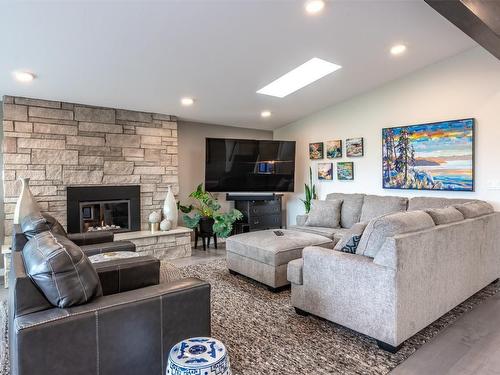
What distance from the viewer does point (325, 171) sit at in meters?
5.68

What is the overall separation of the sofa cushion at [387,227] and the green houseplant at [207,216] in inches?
112

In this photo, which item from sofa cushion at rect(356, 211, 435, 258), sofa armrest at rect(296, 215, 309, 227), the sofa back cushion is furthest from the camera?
sofa armrest at rect(296, 215, 309, 227)

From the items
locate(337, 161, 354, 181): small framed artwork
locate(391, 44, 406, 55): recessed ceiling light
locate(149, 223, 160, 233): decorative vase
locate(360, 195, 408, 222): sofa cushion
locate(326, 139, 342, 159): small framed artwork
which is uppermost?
locate(391, 44, 406, 55): recessed ceiling light

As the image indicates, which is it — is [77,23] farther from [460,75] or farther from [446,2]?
[460,75]

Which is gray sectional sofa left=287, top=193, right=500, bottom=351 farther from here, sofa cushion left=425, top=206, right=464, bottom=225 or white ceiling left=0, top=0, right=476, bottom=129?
white ceiling left=0, top=0, right=476, bottom=129

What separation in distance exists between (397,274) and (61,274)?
6.37 ft

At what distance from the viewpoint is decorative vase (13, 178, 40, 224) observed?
3.59m

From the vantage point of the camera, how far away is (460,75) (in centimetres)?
399

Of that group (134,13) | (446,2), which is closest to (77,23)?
(134,13)

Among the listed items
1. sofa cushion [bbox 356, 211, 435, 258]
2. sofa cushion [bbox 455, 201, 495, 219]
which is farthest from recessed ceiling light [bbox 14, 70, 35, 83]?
sofa cushion [bbox 455, 201, 495, 219]

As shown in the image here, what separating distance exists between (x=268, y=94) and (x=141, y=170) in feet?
7.31

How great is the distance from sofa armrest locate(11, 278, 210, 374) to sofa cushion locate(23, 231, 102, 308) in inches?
2.1

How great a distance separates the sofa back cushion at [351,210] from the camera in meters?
4.73

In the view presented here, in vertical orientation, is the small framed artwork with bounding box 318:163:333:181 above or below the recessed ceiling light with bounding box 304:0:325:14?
below
